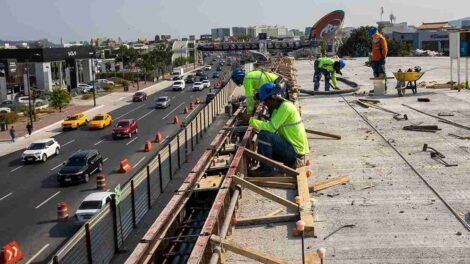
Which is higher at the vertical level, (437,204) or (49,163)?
(437,204)

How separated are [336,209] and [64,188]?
2425cm

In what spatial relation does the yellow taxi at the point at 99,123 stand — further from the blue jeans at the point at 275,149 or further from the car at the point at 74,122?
the blue jeans at the point at 275,149

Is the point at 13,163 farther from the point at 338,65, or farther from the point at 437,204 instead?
the point at 437,204

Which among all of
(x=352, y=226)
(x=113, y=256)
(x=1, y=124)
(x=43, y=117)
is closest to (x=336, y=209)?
(x=352, y=226)

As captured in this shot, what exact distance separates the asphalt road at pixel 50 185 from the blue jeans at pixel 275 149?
1136 cm

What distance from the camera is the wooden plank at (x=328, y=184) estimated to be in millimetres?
8954

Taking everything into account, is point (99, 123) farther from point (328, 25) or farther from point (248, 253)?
point (328, 25)

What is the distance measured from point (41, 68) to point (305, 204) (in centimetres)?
8314

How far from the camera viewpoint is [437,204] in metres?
8.14

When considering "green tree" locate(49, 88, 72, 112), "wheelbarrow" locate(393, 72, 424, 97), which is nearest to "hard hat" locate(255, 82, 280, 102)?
"wheelbarrow" locate(393, 72, 424, 97)

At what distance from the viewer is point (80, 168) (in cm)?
3011

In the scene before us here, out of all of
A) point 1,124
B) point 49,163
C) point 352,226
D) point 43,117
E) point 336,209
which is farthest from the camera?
point 43,117

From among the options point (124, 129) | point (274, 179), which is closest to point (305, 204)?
point (274, 179)

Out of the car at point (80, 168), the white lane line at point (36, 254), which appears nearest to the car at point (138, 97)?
the car at point (80, 168)
